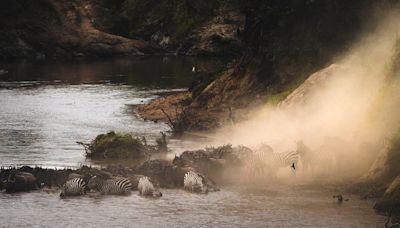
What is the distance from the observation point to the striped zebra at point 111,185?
2931 cm

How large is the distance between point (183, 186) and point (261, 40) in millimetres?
18919

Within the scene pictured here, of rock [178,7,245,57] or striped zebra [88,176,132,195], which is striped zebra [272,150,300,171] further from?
rock [178,7,245,57]

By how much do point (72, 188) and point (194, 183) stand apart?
12.2ft

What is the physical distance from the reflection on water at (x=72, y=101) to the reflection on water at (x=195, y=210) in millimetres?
6692

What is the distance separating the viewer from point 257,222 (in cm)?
2556

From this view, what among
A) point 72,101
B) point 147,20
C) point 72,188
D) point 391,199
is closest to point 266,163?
point 391,199

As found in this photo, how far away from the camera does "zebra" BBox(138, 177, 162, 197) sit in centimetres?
2900

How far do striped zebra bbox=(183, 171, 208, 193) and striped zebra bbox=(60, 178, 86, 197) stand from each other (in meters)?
3.19

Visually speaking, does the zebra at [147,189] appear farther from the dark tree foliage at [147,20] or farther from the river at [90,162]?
the dark tree foliage at [147,20]

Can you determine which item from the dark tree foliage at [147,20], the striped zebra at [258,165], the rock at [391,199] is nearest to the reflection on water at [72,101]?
the striped zebra at [258,165]

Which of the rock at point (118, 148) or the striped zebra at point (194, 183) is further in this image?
the rock at point (118, 148)

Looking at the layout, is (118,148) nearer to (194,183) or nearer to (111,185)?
(111,185)

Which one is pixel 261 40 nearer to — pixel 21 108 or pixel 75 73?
pixel 21 108

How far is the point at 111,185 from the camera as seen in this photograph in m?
29.4
